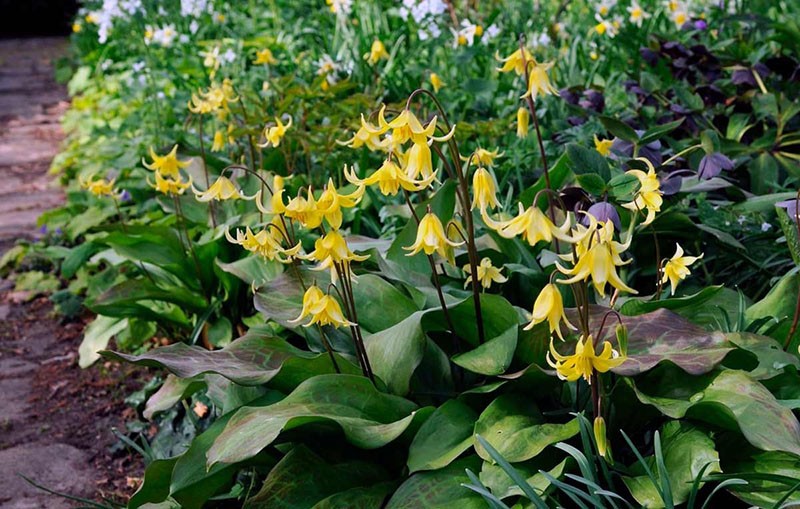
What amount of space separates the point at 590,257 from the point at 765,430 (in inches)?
19.4

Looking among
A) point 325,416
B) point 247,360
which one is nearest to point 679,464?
point 325,416

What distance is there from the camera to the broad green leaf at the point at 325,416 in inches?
67.6

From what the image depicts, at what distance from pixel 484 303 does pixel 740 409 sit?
579 millimetres

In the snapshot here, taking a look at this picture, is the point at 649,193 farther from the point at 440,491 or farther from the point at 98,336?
the point at 98,336

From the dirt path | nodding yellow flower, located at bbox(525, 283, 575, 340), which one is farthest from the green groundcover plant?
the dirt path

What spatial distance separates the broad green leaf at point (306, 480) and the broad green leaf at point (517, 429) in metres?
0.29

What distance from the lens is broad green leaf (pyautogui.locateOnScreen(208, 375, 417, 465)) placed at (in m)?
1.72

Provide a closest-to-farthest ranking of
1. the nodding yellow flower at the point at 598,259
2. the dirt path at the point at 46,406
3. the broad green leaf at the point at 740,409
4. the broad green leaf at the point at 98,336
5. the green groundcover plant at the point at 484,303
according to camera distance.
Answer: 1. the nodding yellow flower at the point at 598,259
2. the broad green leaf at the point at 740,409
3. the green groundcover plant at the point at 484,303
4. the dirt path at the point at 46,406
5. the broad green leaf at the point at 98,336

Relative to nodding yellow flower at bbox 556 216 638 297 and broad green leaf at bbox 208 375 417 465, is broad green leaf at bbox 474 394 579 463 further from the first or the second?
nodding yellow flower at bbox 556 216 638 297

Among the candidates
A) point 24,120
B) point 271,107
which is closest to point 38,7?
point 24,120

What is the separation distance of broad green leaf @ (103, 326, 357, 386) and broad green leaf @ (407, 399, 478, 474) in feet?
0.95

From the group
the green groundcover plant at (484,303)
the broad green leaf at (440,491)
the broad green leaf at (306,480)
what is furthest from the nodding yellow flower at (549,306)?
the broad green leaf at (306,480)

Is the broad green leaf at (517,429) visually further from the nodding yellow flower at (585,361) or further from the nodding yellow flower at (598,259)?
the nodding yellow flower at (598,259)

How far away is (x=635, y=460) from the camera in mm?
1871
